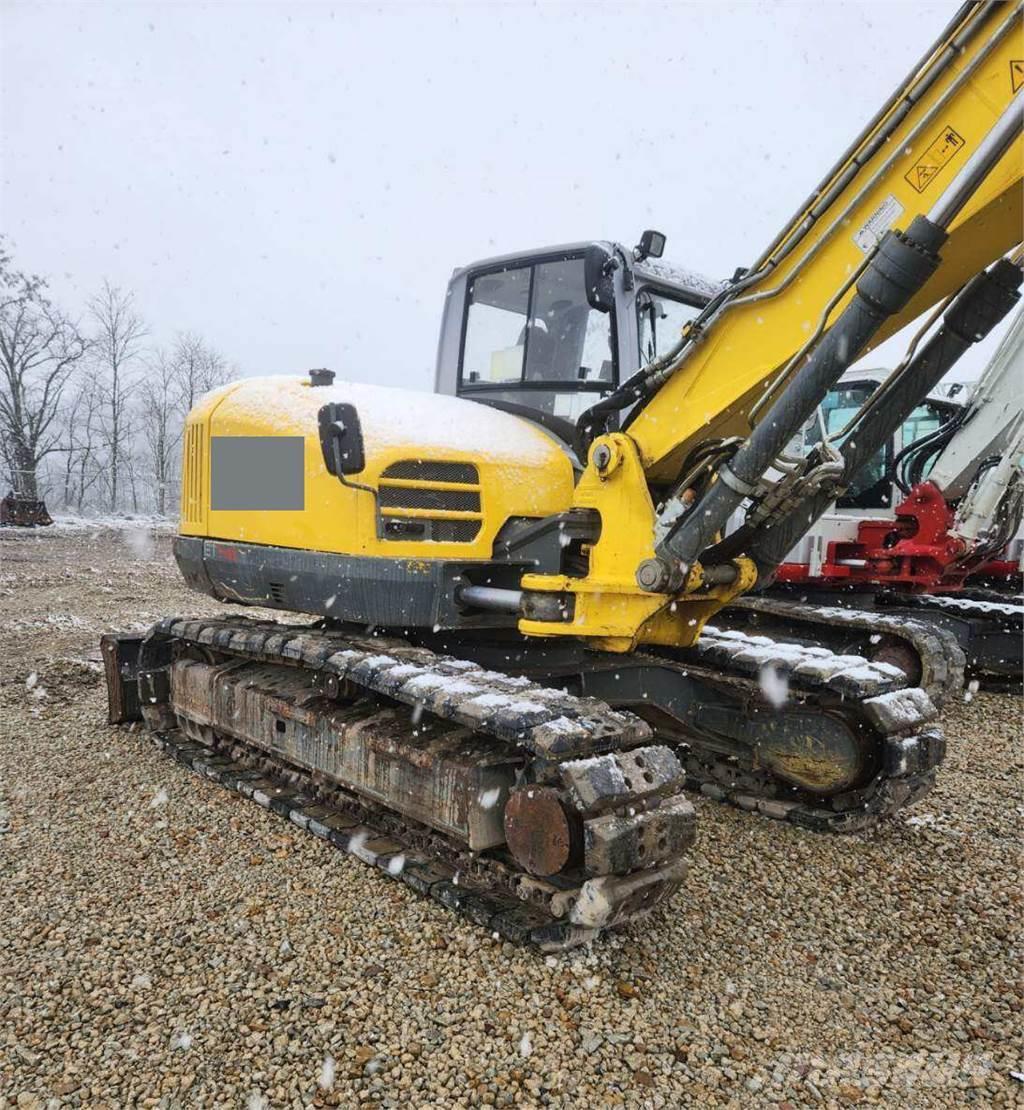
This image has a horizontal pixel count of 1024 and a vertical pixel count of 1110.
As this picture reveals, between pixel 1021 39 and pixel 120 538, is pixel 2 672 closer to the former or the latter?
pixel 1021 39

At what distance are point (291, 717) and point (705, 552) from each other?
7.26ft

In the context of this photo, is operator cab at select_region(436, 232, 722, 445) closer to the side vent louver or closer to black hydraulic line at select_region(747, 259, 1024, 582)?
black hydraulic line at select_region(747, 259, 1024, 582)

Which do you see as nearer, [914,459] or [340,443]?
[340,443]

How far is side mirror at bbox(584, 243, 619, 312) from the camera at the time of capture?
4.12 metres

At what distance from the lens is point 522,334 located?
487cm

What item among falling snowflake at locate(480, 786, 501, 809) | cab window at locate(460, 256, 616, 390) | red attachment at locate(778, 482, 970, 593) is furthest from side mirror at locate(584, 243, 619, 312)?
red attachment at locate(778, 482, 970, 593)

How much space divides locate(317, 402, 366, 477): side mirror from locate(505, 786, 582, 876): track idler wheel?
1.65m

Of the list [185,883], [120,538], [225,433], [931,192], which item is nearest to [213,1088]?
[185,883]

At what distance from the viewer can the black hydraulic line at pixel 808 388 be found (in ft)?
9.80

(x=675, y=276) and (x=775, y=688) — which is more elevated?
(x=675, y=276)

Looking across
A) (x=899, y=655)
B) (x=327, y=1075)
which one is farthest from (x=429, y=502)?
(x=899, y=655)

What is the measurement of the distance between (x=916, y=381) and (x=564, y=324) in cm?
178

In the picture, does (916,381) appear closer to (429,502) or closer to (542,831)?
(429,502)

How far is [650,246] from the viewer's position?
179 inches
